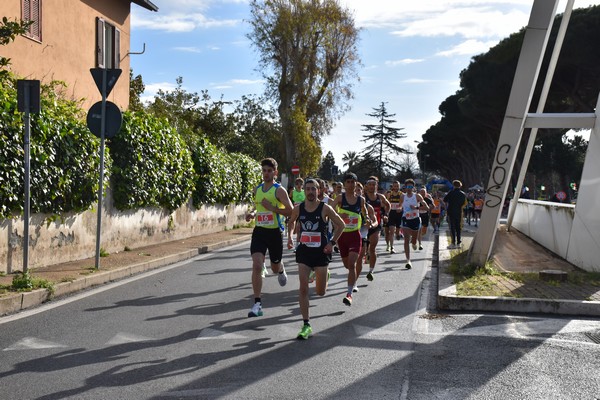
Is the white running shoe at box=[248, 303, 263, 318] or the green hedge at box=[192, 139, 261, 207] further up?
the white running shoe at box=[248, 303, 263, 318]

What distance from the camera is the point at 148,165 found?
15.9 metres

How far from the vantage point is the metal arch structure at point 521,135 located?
11945 mm

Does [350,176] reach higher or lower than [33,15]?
lower

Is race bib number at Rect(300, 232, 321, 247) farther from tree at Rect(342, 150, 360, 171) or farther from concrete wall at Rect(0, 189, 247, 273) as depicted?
tree at Rect(342, 150, 360, 171)

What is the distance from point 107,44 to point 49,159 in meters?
11.5

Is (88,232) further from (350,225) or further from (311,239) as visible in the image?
(311,239)

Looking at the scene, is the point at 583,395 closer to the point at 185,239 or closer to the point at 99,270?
the point at 99,270

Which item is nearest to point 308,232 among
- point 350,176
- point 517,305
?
point 350,176

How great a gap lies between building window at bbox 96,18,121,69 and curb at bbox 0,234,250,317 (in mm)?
8273

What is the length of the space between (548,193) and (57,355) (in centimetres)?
6772

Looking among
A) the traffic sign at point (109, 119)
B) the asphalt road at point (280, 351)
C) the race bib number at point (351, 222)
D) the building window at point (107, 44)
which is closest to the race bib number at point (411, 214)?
the asphalt road at point (280, 351)

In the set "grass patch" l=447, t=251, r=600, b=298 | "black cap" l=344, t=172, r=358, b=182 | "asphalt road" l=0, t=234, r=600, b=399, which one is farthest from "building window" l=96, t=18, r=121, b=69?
"black cap" l=344, t=172, r=358, b=182

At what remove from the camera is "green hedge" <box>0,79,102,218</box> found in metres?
9.91

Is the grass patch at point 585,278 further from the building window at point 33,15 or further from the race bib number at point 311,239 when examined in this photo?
the building window at point 33,15
